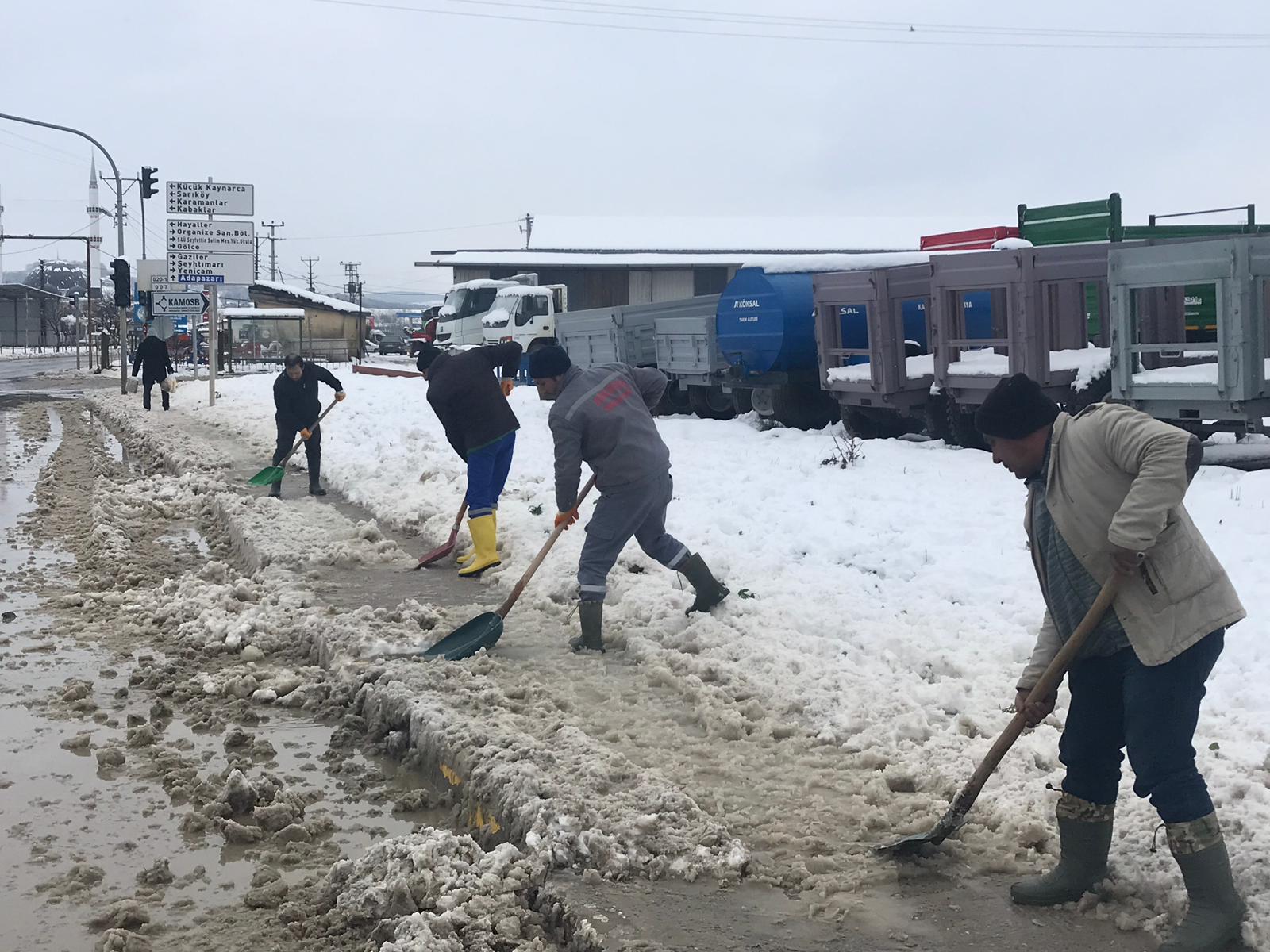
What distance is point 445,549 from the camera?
959cm

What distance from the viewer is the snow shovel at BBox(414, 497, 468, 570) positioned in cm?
949

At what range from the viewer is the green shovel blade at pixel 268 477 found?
43.6 feet

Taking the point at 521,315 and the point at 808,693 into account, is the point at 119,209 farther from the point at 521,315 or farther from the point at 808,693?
the point at 808,693

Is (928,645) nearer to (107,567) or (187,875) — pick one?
(187,875)

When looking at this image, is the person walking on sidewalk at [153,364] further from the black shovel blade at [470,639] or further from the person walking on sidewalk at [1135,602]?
the person walking on sidewalk at [1135,602]

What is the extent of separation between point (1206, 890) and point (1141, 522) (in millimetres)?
1003

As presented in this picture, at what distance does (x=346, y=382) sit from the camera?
2827 cm

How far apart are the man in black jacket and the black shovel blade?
690cm

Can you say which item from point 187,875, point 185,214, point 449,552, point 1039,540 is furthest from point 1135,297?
point 185,214

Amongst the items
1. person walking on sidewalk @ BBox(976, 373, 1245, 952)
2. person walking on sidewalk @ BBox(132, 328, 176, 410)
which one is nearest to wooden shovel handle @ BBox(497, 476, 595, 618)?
person walking on sidewalk @ BBox(976, 373, 1245, 952)

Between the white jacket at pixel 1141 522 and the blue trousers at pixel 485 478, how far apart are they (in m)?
6.01

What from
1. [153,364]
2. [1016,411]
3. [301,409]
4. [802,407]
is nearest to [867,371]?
[802,407]

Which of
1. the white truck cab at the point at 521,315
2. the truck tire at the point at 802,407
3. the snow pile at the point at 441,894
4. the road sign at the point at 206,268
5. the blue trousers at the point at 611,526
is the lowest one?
the snow pile at the point at 441,894

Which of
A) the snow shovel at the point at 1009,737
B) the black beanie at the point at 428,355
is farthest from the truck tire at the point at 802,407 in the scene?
the snow shovel at the point at 1009,737
